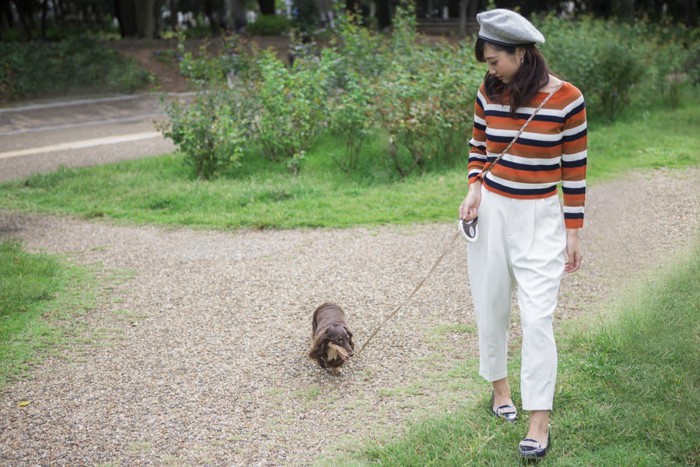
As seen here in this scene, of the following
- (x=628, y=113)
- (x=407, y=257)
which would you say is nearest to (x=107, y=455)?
(x=407, y=257)

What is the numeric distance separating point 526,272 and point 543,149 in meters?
0.56

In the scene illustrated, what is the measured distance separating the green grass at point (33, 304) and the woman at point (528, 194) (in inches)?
121

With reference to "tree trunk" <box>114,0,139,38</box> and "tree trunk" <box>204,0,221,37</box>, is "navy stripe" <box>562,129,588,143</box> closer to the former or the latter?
"tree trunk" <box>114,0,139,38</box>

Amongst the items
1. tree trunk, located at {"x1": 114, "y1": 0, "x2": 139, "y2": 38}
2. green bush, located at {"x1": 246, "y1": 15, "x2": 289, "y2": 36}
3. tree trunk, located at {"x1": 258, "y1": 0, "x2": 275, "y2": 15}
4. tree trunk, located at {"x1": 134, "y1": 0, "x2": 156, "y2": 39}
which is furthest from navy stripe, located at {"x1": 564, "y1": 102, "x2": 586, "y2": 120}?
tree trunk, located at {"x1": 258, "y1": 0, "x2": 275, "y2": 15}

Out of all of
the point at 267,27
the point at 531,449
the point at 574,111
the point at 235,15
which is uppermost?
the point at 574,111

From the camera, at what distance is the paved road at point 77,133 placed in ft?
37.9

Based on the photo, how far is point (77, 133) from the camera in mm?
13992

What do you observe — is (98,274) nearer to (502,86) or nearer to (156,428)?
(156,428)

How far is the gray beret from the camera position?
11.0 ft

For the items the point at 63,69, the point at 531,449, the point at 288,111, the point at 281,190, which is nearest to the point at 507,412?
the point at 531,449

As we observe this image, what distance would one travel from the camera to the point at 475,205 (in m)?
3.71

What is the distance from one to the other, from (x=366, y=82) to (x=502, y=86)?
6.74 m

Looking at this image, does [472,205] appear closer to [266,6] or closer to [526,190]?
[526,190]

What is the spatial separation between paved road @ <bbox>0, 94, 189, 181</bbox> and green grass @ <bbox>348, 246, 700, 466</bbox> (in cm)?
812
